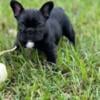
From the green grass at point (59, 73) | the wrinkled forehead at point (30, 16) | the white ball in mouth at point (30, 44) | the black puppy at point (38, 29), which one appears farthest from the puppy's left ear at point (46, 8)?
the green grass at point (59, 73)

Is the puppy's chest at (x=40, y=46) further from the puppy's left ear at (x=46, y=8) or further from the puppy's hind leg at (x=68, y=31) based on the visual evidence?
the puppy's hind leg at (x=68, y=31)

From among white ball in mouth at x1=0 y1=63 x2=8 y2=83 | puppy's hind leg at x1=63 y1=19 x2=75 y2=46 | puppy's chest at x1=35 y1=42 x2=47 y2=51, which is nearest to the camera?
white ball in mouth at x1=0 y1=63 x2=8 y2=83

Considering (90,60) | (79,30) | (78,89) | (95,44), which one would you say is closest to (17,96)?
(78,89)

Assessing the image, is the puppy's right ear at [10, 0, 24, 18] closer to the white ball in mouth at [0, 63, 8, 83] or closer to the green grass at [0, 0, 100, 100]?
the green grass at [0, 0, 100, 100]

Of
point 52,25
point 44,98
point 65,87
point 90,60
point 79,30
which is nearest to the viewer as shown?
point 44,98

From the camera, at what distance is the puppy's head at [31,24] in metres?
4.70

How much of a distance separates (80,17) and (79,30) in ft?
1.32

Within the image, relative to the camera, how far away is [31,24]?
4.69 meters

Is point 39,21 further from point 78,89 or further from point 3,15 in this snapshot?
point 3,15

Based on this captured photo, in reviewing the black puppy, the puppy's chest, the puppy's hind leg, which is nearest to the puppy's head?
the black puppy

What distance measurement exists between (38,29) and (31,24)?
0.09 m

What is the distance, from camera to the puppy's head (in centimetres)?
470

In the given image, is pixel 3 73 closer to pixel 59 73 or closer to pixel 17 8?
pixel 59 73

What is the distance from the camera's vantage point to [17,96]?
4.49 m
